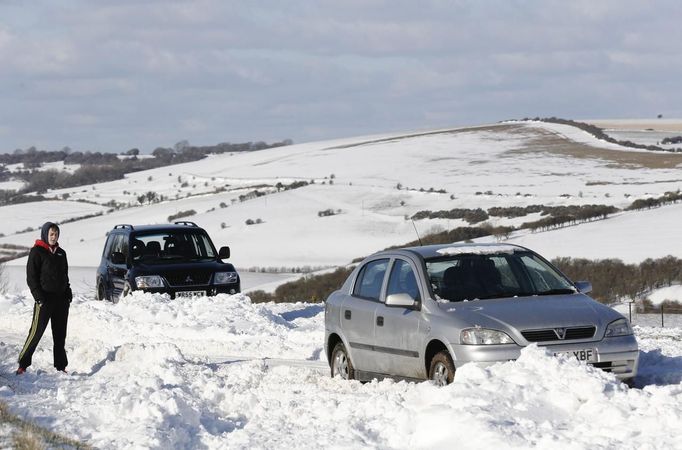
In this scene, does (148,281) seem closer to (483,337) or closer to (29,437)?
(483,337)

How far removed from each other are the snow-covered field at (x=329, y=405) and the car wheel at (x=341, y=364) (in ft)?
0.58

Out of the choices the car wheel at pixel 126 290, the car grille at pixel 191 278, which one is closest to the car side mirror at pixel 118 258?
the car wheel at pixel 126 290

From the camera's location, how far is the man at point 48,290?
1362cm

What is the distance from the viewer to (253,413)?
10.5m

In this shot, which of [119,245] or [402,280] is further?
[119,245]

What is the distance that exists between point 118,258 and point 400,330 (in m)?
10.6

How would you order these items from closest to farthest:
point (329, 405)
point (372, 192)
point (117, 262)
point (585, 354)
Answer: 1. point (329, 405)
2. point (585, 354)
3. point (117, 262)
4. point (372, 192)

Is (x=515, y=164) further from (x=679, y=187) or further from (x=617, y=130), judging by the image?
(x=617, y=130)

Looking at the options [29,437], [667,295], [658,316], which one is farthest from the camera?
[667,295]

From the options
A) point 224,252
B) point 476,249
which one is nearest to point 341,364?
point 476,249

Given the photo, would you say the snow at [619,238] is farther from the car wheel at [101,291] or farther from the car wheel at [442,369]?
the car wheel at [442,369]

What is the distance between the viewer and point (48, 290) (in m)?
13.7

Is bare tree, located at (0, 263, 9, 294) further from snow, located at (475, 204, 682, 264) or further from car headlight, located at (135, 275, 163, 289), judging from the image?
snow, located at (475, 204, 682, 264)

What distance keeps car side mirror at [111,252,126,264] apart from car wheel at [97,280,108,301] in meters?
1.47
